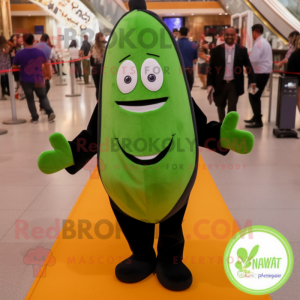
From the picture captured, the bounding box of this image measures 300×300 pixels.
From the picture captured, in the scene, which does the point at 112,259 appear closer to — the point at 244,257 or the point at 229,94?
the point at 244,257

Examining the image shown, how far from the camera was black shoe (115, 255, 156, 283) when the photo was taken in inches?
70.5

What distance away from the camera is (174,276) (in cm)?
175

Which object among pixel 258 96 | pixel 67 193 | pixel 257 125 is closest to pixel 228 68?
pixel 258 96

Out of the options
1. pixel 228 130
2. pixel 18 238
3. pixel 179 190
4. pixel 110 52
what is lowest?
Answer: pixel 18 238

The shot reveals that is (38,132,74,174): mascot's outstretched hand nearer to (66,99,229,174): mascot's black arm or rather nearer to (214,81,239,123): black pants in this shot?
(66,99,229,174): mascot's black arm

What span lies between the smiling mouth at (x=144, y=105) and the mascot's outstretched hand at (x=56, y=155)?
0.35 meters

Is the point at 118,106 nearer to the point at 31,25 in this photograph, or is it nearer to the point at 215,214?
the point at 215,214

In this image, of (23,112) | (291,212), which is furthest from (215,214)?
(23,112)

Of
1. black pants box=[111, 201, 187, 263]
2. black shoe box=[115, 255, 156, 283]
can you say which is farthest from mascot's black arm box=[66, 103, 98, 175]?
black shoe box=[115, 255, 156, 283]

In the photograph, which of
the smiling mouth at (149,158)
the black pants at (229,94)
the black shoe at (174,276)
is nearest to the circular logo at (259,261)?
the black shoe at (174,276)

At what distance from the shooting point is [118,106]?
62.4 inches

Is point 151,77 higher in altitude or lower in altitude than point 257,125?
higher

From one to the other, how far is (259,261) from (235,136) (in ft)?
1.91

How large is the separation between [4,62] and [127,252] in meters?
5.10
